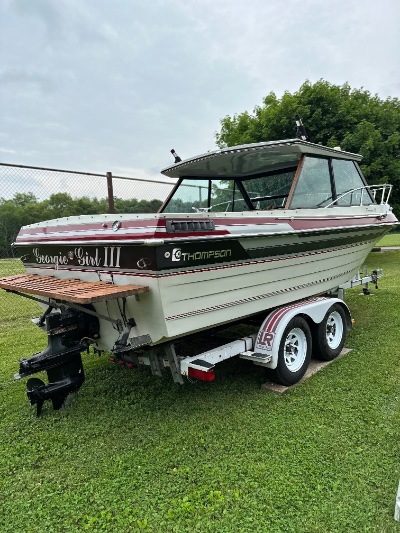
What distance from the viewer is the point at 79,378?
355cm

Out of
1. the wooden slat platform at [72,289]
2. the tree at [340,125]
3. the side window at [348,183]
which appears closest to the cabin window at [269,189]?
the side window at [348,183]

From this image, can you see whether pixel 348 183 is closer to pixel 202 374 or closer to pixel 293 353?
pixel 293 353

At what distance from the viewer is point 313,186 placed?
15.1ft

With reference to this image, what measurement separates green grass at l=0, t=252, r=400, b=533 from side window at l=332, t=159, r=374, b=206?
218 cm

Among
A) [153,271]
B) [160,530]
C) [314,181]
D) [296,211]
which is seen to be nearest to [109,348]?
[153,271]

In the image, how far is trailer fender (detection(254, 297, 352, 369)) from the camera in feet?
12.1

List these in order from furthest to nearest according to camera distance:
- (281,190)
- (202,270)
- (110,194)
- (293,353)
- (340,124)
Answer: (340,124)
(110,194)
(281,190)
(293,353)
(202,270)

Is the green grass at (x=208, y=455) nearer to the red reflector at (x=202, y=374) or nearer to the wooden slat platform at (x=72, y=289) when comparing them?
the red reflector at (x=202, y=374)

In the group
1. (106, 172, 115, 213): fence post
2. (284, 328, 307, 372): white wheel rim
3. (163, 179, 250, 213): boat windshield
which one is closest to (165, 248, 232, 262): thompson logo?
(284, 328, 307, 372): white wheel rim

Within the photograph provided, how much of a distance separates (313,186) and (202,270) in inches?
87.9

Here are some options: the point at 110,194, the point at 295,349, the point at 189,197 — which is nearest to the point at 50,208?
the point at 110,194

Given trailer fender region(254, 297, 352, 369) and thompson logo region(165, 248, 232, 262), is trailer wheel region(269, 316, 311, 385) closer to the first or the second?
trailer fender region(254, 297, 352, 369)

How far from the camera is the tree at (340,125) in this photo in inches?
448

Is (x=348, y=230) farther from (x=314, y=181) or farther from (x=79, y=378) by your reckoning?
(x=79, y=378)
